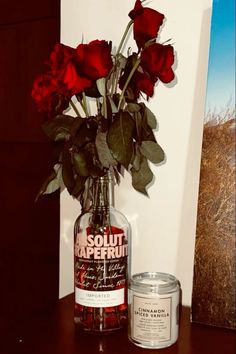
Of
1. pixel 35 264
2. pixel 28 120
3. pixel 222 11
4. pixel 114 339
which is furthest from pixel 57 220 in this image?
pixel 222 11

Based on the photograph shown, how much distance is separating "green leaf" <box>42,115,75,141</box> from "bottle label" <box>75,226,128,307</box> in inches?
7.7

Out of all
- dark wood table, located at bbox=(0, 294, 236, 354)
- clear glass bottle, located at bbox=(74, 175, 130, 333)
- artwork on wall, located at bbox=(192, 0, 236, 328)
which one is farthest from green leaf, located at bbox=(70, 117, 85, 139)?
dark wood table, located at bbox=(0, 294, 236, 354)

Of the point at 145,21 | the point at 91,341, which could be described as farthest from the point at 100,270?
the point at 145,21

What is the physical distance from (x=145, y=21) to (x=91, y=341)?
0.59m

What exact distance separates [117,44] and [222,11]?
0.28 m

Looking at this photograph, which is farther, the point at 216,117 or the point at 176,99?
the point at 176,99

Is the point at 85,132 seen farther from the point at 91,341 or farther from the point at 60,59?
the point at 91,341

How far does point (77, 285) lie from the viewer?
3.11ft

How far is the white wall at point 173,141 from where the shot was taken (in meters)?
1.05

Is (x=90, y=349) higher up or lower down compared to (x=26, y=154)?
lower down

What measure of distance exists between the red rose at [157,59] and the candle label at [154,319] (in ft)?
1.33

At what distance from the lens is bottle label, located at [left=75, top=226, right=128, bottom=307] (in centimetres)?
93

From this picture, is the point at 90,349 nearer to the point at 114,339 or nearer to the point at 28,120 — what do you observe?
the point at 114,339

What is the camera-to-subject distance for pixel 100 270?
93 cm
